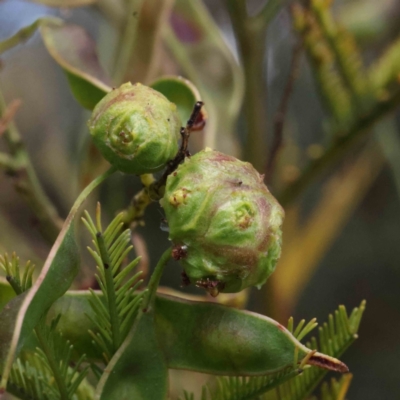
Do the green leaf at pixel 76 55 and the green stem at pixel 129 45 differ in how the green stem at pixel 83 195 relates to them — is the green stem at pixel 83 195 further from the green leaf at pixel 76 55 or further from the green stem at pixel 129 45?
the green stem at pixel 129 45

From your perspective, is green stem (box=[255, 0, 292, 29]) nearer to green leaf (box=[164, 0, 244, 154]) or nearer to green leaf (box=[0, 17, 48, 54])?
green leaf (box=[164, 0, 244, 154])

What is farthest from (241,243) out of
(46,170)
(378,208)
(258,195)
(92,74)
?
(378,208)

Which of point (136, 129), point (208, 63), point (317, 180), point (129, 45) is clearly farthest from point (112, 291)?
point (317, 180)

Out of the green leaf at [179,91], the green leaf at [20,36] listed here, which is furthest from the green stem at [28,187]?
the green leaf at [179,91]

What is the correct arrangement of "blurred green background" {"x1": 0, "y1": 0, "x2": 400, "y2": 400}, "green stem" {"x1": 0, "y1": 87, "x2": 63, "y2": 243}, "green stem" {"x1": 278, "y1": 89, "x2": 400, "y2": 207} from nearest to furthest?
"green stem" {"x1": 0, "y1": 87, "x2": 63, "y2": 243} < "green stem" {"x1": 278, "y1": 89, "x2": 400, "y2": 207} < "blurred green background" {"x1": 0, "y1": 0, "x2": 400, "y2": 400}

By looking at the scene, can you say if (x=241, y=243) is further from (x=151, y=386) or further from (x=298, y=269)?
(x=298, y=269)

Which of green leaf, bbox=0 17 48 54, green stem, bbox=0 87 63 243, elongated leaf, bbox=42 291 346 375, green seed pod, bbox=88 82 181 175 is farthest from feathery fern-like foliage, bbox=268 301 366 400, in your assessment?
green leaf, bbox=0 17 48 54
